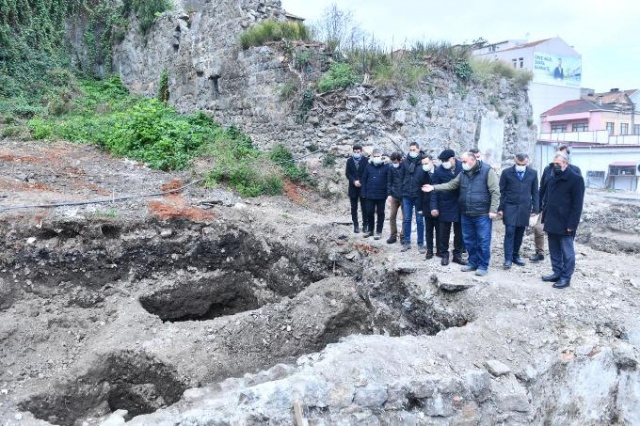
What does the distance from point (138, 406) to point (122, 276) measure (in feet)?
7.86

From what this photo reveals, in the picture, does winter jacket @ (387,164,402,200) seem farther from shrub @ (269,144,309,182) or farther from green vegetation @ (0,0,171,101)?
green vegetation @ (0,0,171,101)

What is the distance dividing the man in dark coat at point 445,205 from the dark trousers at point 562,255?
1.29 metres

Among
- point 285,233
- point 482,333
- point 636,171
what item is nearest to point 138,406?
point 285,233

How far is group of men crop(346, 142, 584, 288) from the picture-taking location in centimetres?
635

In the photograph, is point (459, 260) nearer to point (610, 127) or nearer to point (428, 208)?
point (428, 208)

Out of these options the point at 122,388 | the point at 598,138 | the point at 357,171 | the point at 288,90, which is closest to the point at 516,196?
the point at 357,171

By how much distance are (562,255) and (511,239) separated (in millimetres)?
827

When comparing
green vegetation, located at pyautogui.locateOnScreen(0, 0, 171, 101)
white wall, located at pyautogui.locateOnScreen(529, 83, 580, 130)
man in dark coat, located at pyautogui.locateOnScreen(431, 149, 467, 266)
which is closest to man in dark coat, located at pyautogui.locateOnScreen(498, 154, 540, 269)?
man in dark coat, located at pyautogui.locateOnScreen(431, 149, 467, 266)

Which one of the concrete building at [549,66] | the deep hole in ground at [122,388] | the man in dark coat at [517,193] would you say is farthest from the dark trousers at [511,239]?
the concrete building at [549,66]

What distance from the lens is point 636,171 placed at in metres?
24.5

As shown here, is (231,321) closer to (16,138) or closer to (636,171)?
(16,138)

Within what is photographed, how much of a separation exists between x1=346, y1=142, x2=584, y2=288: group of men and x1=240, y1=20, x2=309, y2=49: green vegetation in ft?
18.6

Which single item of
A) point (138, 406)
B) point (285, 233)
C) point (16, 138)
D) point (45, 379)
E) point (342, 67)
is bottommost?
point (138, 406)

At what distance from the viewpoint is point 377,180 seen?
8.71 m
